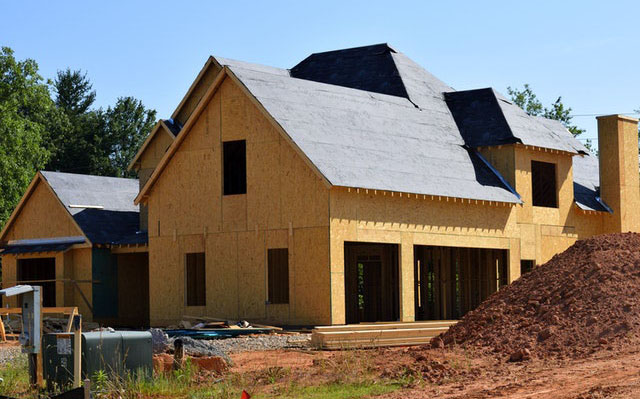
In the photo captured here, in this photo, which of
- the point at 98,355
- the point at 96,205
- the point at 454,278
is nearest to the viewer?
the point at 98,355

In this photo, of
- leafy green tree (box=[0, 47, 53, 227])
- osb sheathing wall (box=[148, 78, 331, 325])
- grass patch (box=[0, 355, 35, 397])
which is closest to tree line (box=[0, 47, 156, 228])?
leafy green tree (box=[0, 47, 53, 227])

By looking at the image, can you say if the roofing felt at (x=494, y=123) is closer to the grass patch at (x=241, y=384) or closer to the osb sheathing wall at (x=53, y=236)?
the osb sheathing wall at (x=53, y=236)

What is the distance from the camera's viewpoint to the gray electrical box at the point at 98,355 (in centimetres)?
1603

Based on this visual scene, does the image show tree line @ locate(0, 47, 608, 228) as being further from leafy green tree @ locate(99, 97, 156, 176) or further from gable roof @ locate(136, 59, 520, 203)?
gable roof @ locate(136, 59, 520, 203)

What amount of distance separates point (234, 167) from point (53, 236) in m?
10.7

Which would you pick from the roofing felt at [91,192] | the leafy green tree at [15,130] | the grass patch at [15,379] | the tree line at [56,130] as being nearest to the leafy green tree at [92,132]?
the tree line at [56,130]

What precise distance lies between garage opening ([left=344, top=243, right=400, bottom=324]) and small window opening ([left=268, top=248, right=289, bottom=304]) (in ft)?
20.8

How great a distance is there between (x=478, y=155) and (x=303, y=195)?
8.97 m

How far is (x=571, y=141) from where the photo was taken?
42.0 m

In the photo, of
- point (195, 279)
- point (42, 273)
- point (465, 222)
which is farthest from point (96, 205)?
point (465, 222)

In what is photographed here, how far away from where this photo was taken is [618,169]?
39938 millimetres

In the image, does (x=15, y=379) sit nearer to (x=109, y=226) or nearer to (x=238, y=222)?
(x=238, y=222)

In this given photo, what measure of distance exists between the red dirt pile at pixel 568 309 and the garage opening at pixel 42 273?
22.0 meters

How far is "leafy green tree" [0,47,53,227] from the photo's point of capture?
2165 inches
